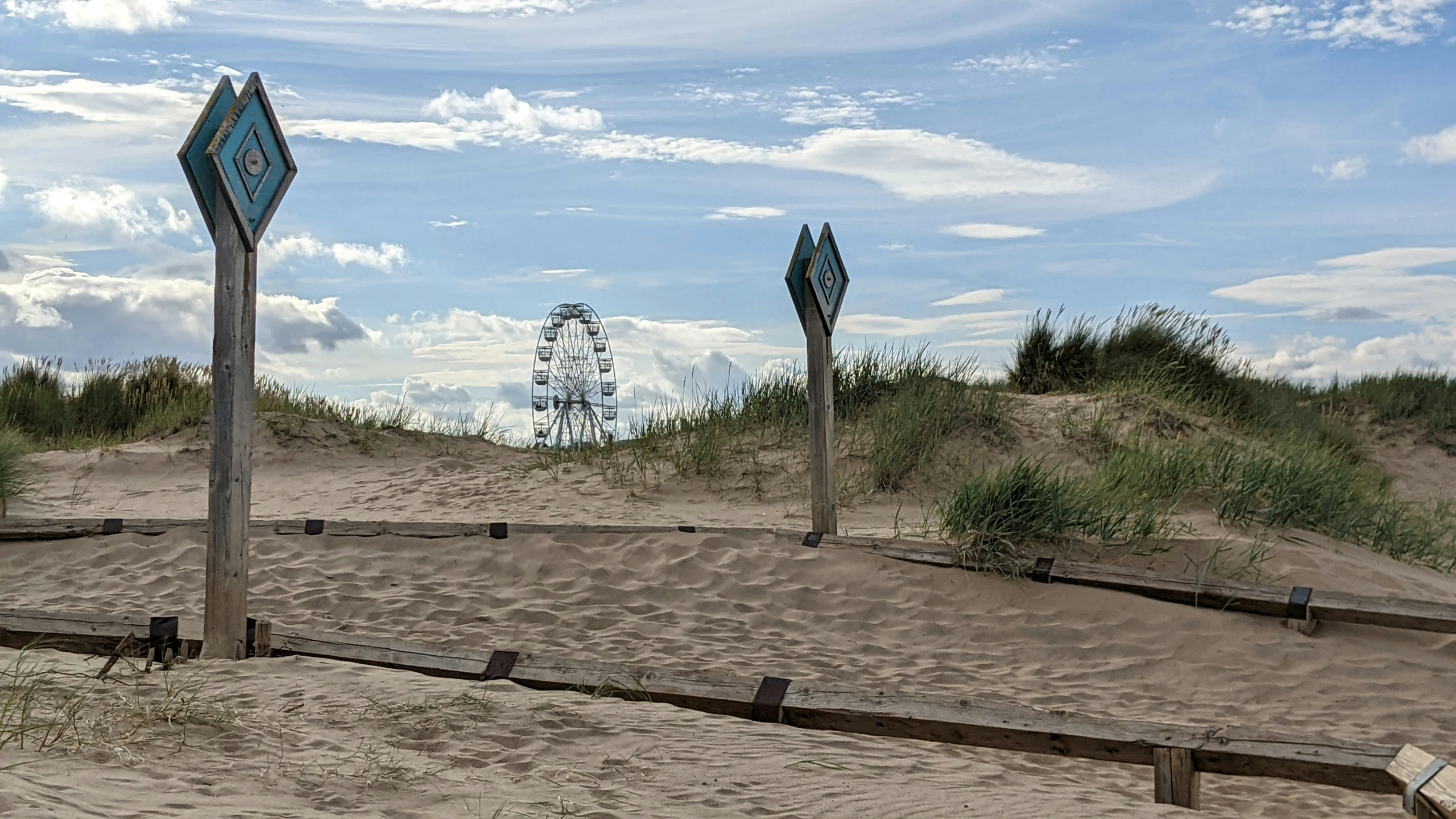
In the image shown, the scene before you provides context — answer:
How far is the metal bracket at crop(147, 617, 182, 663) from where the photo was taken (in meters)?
5.12

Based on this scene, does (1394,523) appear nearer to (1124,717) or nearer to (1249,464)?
(1249,464)

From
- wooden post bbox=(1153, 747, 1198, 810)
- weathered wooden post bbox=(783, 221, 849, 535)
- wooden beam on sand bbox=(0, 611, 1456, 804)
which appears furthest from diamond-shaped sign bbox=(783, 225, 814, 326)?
wooden post bbox=(1153, 747, 1198, 810)

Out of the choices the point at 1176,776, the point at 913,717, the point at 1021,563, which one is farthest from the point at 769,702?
the point at 1021,563

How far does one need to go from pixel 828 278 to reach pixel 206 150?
4.25 meters

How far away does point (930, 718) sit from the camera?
4352 mm

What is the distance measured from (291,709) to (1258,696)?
491 centimetres

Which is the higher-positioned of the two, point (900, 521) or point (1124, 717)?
point (900, 521)

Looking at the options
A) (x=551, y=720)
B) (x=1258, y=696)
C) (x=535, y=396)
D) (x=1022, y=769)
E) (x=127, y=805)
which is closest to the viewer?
(x=127, y=805)

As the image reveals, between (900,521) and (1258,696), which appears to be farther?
(900,521)

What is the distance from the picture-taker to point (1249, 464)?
29.8 feet

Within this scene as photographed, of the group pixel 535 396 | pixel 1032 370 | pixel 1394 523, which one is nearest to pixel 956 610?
pixel 1394 523

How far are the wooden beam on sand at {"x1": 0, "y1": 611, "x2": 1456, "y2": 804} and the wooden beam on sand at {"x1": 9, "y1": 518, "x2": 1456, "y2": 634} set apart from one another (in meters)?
2.03

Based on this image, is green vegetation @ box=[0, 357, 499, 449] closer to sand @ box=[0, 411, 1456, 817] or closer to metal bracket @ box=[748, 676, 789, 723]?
sand @ box=[0, 411, 1456, 817]

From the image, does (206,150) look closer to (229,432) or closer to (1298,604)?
(229,432)
